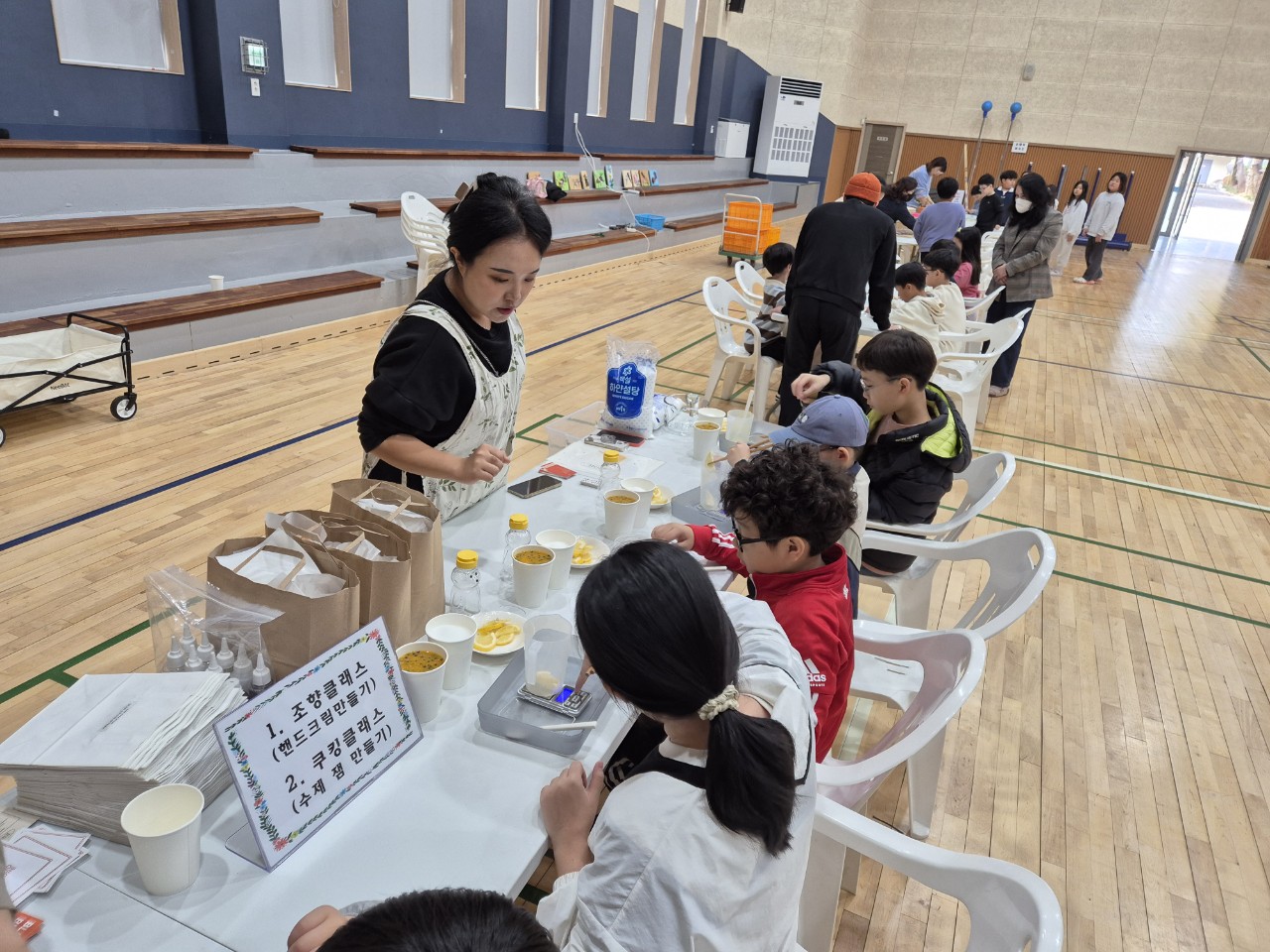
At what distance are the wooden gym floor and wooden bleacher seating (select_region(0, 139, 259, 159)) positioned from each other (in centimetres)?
135

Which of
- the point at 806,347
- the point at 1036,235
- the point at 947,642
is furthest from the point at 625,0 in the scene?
the point at 947,642

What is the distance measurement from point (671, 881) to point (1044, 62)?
62.6 ft

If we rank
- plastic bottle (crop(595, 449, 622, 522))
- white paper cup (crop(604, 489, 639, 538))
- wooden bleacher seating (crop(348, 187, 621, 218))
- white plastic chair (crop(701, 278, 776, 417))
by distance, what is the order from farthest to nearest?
wooden bleacher seating (crop(348, 187, 621, 218)) < white plastic chair (crop(701, 278, 776, 417)) < plastic bottle (crop(595, 449, 622, 522)) < white paper cup (crop(604, 489, 639, 538))

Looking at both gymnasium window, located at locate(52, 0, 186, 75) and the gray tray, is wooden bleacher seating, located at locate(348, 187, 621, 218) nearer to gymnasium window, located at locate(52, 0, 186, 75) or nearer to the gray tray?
gymnasium window, located at locate(52, 0, 186, 75)

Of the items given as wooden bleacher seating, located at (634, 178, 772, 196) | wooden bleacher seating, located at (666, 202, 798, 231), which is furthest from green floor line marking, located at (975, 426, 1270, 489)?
wooden bleacher seating, located at (634, 178, 772, 196)

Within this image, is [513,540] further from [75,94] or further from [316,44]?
[316,44]

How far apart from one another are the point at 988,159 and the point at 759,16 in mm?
5772

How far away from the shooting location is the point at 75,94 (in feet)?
17.3

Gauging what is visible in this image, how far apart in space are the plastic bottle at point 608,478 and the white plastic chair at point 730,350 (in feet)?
8.52

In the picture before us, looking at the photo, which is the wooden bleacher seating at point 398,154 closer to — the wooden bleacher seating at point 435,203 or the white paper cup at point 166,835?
the wooden bleacher seating at point 435,203

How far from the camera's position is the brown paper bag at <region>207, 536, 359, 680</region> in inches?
44.0

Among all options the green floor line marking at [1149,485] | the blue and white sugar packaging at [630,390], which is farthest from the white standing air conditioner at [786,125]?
the blue and white sugar packaging at [630,390]

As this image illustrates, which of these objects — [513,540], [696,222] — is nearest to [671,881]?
[513,540]

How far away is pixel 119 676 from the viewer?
3.81 feet
